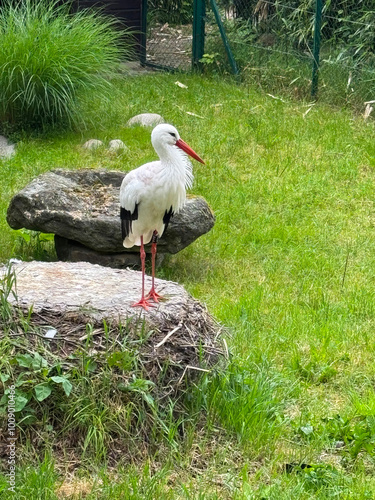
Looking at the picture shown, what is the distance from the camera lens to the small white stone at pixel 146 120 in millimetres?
10719

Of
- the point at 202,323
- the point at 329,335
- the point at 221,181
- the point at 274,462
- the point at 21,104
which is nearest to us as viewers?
the point at 274,462

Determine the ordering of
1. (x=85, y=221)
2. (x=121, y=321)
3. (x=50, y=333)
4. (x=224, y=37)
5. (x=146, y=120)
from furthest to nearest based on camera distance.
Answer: (x=224, y=37), (x=146, y=120), (x=85, y=221), (x=121, y=321), (x=50, y=333)

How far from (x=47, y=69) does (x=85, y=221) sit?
143 inches

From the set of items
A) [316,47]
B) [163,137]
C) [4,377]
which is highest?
[163,137]

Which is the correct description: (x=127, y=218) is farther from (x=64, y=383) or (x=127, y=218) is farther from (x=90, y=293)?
(x=64, y=383)

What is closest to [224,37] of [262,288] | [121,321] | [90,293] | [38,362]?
[262,288]

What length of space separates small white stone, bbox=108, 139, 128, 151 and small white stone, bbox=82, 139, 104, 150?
0.12 meters

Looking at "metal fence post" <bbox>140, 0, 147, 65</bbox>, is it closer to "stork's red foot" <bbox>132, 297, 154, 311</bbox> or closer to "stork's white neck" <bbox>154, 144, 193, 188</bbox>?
"stork's white neck" <bbox>154, 144, 193, 188</bbox>

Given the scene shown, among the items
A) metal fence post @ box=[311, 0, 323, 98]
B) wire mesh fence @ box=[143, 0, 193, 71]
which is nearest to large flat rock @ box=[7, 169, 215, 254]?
metal fence post @ box=[311, 0, 323, 98]

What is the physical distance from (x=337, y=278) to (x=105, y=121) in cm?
465

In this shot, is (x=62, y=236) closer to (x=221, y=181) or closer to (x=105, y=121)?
(x=221, y=181)

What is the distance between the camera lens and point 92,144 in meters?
9.96

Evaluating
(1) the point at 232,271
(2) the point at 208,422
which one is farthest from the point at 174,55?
(2) the point at 208,422

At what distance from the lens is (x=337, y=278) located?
7.12m
